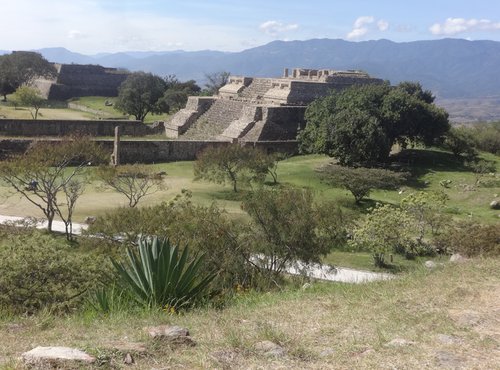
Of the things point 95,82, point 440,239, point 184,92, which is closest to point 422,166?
point 440,239

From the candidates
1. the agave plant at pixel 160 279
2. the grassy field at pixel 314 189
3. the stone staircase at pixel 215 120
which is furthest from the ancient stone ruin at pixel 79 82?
the agave plant at pixel 160 279

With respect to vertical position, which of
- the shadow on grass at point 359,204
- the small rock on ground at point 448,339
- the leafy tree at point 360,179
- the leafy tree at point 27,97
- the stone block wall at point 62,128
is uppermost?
the leafy tree at point 27,97

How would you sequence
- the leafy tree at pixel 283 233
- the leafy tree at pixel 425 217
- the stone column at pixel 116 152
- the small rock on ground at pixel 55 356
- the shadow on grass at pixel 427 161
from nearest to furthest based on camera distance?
the small rock on ground at pixel 55 356 → the leafy tree at pixel 283 233 → the leafy tree at pixel 425 217 → the stone column at pixel 116 152 → the shadow on grass at pixel 427 161

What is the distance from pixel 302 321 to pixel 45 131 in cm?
3121

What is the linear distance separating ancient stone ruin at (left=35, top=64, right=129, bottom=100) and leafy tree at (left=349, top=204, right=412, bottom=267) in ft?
146

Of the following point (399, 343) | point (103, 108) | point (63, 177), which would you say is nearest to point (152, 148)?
point (63, 177)

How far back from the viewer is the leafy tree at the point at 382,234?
16.6m

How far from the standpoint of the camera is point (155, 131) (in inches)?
1551

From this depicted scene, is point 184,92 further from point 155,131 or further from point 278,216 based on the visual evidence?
point 278,216

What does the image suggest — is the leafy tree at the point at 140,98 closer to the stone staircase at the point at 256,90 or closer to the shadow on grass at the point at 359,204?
the stone staircase at the point at 256,90

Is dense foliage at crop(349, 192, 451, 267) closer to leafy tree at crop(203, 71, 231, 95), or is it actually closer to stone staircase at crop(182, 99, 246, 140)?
stone staircase at crop(182, 99, 246, 140)

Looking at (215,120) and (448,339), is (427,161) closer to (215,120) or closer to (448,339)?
(215,120)

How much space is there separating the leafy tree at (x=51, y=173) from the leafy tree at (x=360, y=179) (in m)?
9.56

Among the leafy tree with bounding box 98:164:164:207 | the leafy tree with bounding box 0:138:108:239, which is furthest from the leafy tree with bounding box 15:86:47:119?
the leafy tree with bounding box 98:164:164:207
